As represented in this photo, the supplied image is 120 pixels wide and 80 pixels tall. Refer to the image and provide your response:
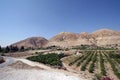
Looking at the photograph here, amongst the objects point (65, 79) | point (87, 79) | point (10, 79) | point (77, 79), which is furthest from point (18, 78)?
point (87, 79)

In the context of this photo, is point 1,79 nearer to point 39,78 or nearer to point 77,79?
point 39,78

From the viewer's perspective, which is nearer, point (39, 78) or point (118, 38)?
point (39, 78)

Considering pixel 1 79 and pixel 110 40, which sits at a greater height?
pixel 110 40

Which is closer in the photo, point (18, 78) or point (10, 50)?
point (18, 78)

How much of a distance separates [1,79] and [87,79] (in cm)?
1164

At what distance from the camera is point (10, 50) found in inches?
4980

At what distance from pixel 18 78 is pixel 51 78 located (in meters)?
4.47

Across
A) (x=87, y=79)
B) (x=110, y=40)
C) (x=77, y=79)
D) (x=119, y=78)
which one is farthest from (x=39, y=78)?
(x=110, y=40)

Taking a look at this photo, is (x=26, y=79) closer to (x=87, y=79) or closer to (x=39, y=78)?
(x=39, y=78)

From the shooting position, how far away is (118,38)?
197500mm

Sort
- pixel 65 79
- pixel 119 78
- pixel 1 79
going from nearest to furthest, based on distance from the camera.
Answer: pixel 1 79, pixel 65 79, pixel 119 78

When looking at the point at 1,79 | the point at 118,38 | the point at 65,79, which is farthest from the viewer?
the point at 118,38

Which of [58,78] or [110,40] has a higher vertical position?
[110,40]

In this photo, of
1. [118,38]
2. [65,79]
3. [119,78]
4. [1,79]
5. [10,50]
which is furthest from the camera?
[118,38]
